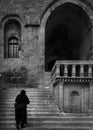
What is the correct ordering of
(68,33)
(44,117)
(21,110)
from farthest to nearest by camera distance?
(68,33)
(44,117)
(21,110)

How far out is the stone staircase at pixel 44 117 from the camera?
938 cm

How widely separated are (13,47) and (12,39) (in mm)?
639

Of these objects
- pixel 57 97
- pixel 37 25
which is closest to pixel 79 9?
pixel 37 25

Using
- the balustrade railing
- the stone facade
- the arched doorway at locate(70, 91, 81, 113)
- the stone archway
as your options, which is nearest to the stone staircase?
the arched doorway at locate(70, 91, 81, 113)

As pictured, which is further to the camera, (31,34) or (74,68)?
(31,34)

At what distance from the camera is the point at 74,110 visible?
1207 centimetres

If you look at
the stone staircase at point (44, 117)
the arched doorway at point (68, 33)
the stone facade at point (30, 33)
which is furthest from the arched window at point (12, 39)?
the stone staircase at point (44, 117)

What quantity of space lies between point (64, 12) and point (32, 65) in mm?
5161

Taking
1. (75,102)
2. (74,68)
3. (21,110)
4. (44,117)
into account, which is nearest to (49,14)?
(74,68)

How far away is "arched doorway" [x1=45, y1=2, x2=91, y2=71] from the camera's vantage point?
17.4m

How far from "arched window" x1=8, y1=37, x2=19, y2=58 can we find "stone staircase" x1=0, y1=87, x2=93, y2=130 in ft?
19.2

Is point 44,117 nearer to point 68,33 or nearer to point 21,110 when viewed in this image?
point 21,110

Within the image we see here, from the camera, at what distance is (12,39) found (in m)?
17.7

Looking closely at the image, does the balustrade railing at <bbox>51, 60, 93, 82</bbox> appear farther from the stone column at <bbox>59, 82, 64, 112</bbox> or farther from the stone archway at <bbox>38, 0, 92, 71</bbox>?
the stone archway at <bbox>38, 0, 92, 71</bbox>
